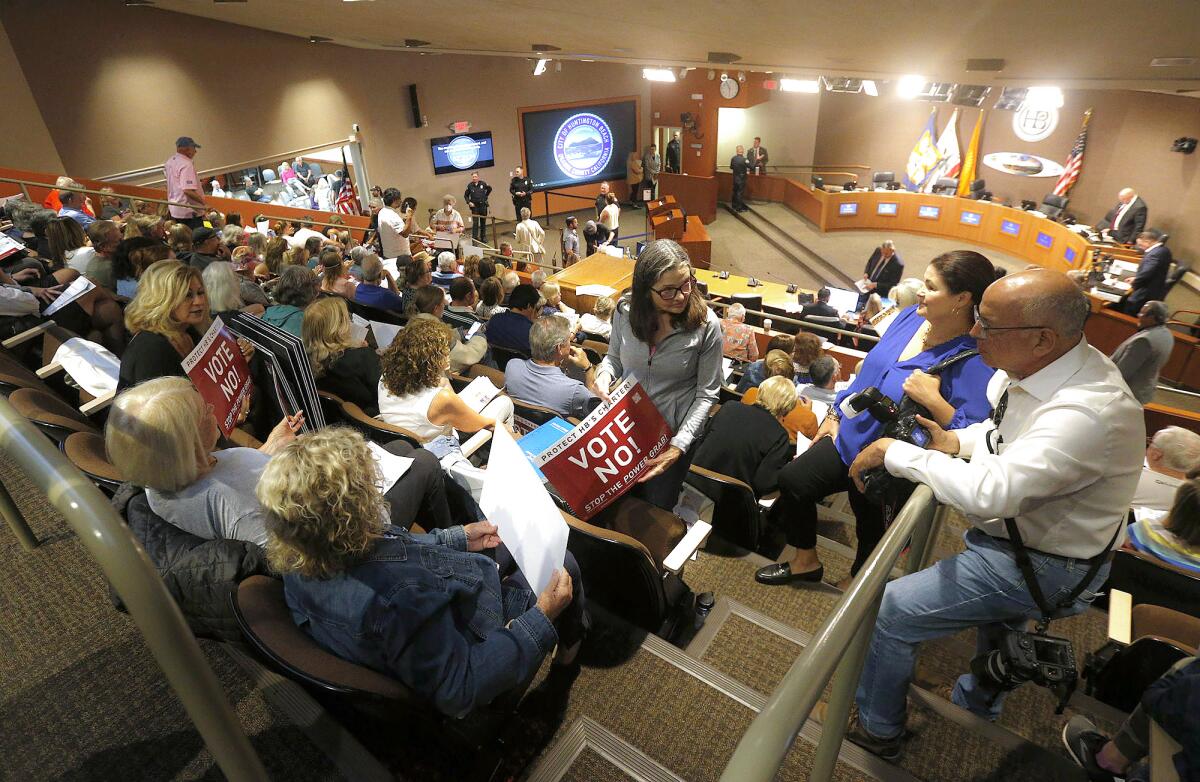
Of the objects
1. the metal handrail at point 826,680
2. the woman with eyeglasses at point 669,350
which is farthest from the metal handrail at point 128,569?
the woman with eyeglasses at point 669,350

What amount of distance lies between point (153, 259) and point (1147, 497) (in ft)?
19.8

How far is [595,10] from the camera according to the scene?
417 centimetres

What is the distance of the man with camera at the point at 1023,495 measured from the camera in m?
1.46

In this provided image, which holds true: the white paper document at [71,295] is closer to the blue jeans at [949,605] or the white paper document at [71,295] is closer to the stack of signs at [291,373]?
the stack of signs at [291,373]

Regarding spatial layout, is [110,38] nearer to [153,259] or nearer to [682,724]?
[153,259]

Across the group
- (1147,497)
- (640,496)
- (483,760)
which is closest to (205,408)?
(483,760)

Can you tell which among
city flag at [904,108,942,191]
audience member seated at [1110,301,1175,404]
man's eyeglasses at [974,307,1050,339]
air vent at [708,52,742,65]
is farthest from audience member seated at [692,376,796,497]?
city flag at [904,108,942,191]

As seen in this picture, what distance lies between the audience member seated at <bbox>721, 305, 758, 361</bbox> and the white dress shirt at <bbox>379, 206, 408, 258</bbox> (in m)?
5.05

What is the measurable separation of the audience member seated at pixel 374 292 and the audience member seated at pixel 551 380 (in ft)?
7.74

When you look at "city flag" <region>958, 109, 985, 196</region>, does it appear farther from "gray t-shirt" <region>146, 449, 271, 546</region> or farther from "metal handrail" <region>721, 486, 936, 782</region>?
"gray t-shirt" <region>146, 449, 271, 546</region>

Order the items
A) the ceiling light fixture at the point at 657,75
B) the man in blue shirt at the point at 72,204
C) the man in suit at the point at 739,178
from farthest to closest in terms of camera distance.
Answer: the man in suit at the point at 739,178 → the ceiling light fixture at the point at 657,75 → the man in blue shirt at the point at 72,204

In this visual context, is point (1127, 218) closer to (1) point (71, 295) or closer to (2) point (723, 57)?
(2) point (723, 57)

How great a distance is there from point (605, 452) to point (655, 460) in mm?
288

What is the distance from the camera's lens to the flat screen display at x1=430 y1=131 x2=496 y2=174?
1420 cm
